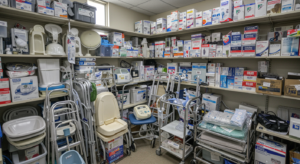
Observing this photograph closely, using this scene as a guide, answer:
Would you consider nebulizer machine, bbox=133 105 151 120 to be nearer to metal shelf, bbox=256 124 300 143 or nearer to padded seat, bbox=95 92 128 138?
padded seat, bbox=95 92 128 138

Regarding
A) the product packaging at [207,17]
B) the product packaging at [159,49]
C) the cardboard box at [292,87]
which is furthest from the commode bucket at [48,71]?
the cardboard box at [292,87]

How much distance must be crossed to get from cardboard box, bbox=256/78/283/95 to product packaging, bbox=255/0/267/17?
3.11ft

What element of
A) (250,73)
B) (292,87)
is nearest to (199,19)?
(250,73)

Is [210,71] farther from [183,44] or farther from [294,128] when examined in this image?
[294,128]

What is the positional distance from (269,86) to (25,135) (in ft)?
10.5

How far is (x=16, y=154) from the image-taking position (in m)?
1.85

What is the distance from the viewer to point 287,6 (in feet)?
6.36

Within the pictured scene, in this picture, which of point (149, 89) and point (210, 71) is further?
point (149, 89)

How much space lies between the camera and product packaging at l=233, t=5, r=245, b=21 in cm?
229

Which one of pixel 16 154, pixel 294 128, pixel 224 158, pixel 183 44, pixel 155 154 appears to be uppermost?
pixel 183 44

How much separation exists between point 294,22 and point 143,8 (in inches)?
111

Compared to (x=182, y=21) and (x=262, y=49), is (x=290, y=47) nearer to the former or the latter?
(x=262, y=49)

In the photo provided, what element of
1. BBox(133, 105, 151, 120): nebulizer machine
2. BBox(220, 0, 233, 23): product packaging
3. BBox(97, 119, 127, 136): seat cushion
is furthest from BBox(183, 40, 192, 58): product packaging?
BBox(97, 119, 127, 136): seat cushion

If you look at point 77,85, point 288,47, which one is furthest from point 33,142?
point 288,47
